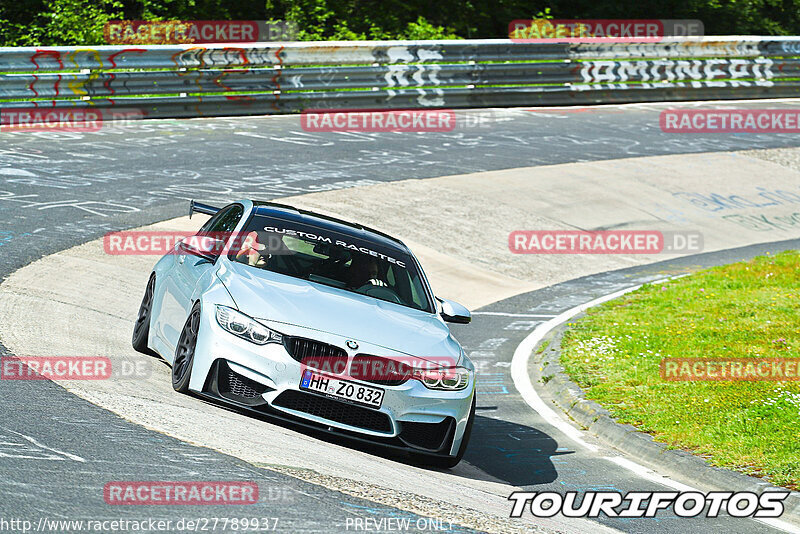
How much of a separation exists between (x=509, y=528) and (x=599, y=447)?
3.44 m

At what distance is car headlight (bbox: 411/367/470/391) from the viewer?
730cm

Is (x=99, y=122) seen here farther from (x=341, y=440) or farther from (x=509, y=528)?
(x=509, y=528)

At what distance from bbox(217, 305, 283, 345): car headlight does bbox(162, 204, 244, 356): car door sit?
1.83 feet

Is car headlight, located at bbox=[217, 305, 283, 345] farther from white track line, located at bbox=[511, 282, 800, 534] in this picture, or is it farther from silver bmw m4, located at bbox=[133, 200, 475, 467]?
white track line, located at bbox=[511, 282, 800, 534]

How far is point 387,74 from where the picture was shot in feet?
76.5

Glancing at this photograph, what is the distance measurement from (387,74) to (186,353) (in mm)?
16517

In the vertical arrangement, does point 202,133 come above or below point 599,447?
above

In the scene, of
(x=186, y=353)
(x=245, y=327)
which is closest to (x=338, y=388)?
(x=245, y=327)

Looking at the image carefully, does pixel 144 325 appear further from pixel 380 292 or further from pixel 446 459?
pixel 446 459

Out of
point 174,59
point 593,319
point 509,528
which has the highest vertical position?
point 174,59

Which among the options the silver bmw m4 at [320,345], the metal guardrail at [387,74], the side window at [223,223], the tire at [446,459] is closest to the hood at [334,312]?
the silver bmw m4 at [320,345]

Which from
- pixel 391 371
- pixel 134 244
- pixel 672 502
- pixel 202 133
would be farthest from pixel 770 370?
pixel 202 133

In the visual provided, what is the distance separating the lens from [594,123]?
986 inches

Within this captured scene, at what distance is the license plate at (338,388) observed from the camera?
7.02m
